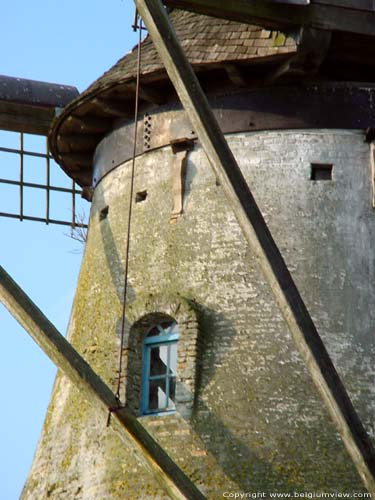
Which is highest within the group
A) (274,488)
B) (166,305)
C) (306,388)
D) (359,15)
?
(359,15)

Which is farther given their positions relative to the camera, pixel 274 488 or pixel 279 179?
pixel 279 179

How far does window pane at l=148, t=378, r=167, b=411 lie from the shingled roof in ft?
8.55

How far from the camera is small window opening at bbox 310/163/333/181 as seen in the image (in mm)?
14375

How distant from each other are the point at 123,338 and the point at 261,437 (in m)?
1.66

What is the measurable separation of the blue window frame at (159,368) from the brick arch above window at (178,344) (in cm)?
5

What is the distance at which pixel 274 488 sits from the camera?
→ 13.2 metres

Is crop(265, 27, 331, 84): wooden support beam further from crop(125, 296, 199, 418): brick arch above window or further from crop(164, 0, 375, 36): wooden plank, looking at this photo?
crop(125, 296, 199, 418): brick arch above window

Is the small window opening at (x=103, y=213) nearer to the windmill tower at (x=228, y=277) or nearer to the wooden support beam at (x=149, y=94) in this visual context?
the windmill tower at (x=228, y=277)

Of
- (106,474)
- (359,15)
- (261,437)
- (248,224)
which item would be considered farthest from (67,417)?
(359,15)

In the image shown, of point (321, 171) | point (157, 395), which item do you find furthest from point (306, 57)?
point (157, 395)

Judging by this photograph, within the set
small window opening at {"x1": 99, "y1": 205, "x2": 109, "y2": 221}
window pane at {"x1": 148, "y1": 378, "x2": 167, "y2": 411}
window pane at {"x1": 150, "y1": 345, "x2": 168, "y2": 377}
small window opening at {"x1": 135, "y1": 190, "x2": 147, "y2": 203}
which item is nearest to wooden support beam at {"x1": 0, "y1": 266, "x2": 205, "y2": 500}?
window pane at {"x1": 148, "y1": 378, "x2": 167, "y2": 411}

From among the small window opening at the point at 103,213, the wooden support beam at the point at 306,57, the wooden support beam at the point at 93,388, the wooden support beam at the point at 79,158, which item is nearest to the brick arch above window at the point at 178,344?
the wooden support beam at the point at 93,388

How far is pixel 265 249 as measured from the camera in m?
12.5

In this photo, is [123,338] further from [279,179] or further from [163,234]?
[279,179]
